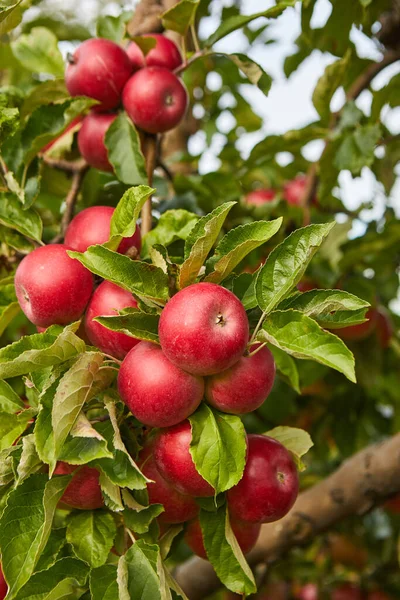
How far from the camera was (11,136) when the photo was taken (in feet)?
3.20

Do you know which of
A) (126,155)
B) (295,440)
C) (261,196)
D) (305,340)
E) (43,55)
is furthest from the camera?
(261,196)

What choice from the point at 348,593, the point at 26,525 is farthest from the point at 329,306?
the point at 348,593

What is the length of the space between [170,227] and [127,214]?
15 centimetres

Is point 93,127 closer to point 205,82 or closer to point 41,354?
point 41,354

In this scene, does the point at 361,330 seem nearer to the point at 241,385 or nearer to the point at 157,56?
the point at 157,56

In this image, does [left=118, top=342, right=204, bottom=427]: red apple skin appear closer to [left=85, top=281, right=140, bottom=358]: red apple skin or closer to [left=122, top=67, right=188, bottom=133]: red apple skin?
[left=85, top=281, right=140, bottom=358]: red apple skin

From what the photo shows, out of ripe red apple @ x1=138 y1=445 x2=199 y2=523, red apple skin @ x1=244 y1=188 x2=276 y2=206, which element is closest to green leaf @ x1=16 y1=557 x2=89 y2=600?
ripe red apple @ x1=138 y1=445 x2=199 y2=523

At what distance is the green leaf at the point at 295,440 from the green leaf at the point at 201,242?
278 mm

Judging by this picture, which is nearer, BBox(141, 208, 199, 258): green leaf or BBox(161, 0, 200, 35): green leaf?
BBox(141, 208, 199, 258): green leaf

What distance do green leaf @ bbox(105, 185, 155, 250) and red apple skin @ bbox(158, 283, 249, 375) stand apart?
0.38 ft

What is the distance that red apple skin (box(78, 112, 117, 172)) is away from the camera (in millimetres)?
1098

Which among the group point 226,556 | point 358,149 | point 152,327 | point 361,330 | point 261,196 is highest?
point 152,327

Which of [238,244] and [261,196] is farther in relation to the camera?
[261,196]

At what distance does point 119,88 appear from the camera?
111cm
